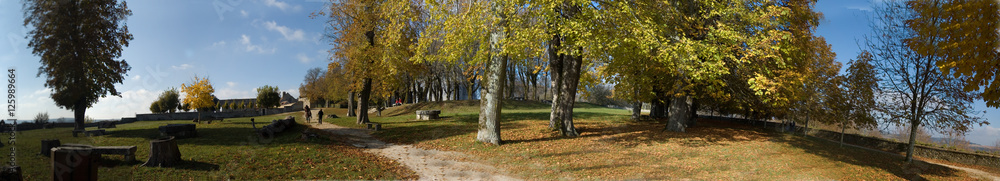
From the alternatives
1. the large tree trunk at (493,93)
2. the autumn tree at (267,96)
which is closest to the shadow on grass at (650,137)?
the large tree trunk at (493,93)

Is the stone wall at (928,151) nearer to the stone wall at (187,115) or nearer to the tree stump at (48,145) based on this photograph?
the tree stump at (48,145)

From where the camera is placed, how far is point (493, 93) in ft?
41.1

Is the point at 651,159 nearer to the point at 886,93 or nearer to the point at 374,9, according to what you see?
the point at 886,93

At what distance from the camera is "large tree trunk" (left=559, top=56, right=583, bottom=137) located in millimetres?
14711

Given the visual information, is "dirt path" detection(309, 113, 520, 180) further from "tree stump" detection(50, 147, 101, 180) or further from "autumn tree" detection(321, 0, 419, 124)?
"autumn tree" detection(321, 0, 419, 124)

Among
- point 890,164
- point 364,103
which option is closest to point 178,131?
point 364,103

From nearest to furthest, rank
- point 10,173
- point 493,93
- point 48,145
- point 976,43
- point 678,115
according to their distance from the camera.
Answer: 1. point 10,173
2. point 976,43
3. point 48,145
4. point 493,93
5. point 678,115

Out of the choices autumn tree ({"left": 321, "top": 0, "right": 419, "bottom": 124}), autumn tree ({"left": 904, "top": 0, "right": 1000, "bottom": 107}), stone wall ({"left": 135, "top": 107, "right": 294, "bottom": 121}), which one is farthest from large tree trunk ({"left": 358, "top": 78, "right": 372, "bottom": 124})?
autumn tree ({"left": 904, "top": 0, "right": 1000, "bottom": 107})

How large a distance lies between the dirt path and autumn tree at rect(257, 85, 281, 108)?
4208 centimetres

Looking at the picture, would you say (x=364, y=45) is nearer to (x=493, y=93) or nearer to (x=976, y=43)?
(x=493, y=93)

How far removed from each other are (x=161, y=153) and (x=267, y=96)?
154 feet

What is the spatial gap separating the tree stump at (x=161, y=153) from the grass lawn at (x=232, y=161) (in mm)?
161

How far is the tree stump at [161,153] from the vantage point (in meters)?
7.04

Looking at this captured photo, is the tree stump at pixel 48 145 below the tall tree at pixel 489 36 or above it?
below
